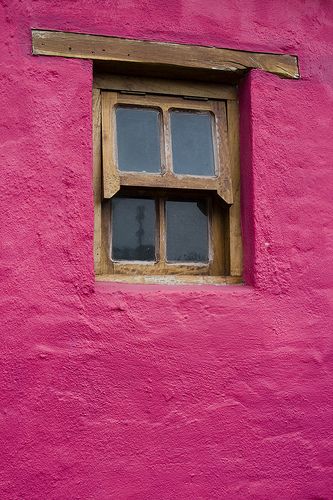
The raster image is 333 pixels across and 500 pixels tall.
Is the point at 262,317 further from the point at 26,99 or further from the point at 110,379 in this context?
the point at 26,99

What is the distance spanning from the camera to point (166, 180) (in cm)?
329

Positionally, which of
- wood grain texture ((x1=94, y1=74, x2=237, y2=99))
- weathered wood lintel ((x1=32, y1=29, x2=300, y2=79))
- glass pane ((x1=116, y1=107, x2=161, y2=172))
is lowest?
glass pane ((x1=116, y1=107, x2=161, y2=172))

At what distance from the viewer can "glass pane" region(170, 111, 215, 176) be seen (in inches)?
133

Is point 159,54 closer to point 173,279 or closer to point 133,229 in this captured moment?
point 133,229

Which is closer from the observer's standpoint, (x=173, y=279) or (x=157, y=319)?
(x=157, y=319)

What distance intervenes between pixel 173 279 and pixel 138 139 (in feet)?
2.39

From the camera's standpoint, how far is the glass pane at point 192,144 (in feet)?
11.1

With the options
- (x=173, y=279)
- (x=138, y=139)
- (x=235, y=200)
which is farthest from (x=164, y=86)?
(x=173, y=279)

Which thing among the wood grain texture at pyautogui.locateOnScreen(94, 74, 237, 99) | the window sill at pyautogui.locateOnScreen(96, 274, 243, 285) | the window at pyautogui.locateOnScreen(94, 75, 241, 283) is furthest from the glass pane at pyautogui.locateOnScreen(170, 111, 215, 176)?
the window sill at pyautogui.locateOnScreen(96, 274, 243, 285)

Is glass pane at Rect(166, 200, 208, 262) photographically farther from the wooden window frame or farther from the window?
the wooden window frame

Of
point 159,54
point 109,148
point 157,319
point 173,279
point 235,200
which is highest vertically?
point 159,54

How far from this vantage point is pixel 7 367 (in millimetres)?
2887

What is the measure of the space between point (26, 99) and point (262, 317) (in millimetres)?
1521

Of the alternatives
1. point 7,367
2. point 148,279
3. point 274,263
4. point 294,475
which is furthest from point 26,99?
point 294,475
